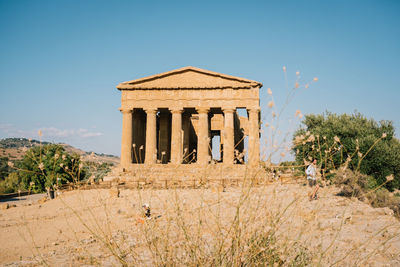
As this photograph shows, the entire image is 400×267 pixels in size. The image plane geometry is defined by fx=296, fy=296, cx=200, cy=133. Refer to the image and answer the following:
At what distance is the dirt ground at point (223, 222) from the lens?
3.73m

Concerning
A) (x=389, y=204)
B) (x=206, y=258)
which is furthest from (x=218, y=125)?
(x=206, y=258)

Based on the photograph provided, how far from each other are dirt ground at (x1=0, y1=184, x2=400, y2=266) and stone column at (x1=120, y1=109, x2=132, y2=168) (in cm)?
1095

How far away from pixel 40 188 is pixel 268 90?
118 ft

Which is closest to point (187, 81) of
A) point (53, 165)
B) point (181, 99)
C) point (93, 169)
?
point (181, 99)

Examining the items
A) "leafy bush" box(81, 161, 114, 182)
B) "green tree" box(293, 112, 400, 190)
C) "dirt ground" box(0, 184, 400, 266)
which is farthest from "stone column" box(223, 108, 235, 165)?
"leafy bush" box(81, 161, 114, 182)

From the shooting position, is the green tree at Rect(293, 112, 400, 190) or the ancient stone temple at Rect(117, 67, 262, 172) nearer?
the green tree at Rect(293, 112, 400, 190)

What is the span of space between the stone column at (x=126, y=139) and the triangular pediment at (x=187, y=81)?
237 centimetres

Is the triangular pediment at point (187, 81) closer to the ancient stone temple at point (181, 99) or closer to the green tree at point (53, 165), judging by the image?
the ancient stone temple at point (181, 99)

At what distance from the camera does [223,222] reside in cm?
781

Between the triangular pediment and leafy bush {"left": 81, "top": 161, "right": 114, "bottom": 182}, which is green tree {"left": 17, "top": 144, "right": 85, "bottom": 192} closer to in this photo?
leafy bush {"left": 81, "top": 161, "right": 114, "bottom": 182}

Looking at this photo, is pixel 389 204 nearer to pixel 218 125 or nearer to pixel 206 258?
pixel 206 258

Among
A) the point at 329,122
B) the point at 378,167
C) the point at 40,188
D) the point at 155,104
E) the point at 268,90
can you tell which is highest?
the point at 155,104

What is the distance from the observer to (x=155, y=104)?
2594 centimetres

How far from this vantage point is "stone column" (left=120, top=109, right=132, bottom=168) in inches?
992
